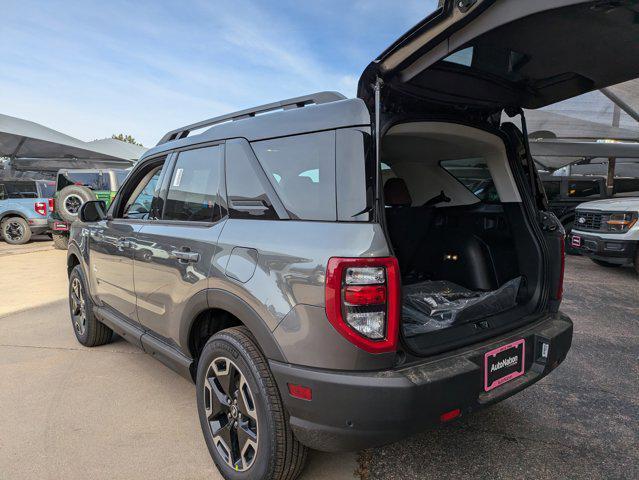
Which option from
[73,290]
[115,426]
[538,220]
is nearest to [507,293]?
[538,220]

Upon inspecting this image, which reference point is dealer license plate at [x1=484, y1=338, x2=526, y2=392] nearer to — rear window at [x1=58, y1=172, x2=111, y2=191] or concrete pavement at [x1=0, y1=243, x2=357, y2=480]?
concrete pavement at [x1=0, y1=243, x2=357, y2=480]

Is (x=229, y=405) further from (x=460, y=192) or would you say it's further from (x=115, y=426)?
(x=460, y=192)

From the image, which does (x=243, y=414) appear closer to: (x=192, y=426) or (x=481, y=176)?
(x=192, y=426)

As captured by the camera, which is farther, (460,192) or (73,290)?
(73,290)

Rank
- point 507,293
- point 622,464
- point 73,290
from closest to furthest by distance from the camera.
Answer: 1. point 622,464
2. point 507,293
3. point 73,290

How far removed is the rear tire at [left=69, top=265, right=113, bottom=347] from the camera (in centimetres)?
387

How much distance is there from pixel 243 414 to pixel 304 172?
119 cm

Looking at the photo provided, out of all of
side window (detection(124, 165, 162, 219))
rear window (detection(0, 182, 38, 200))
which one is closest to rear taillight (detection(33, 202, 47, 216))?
rear window (detection(0, 182, 38, 200))

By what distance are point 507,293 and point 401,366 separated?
1.18m

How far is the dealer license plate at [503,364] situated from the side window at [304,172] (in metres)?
0.99

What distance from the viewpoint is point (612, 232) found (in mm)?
6926

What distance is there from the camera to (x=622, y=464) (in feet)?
7.43

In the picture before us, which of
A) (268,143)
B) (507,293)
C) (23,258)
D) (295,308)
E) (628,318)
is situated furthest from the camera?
(23,258)

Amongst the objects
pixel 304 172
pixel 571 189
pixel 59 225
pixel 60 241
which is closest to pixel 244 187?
pixel 304 172
